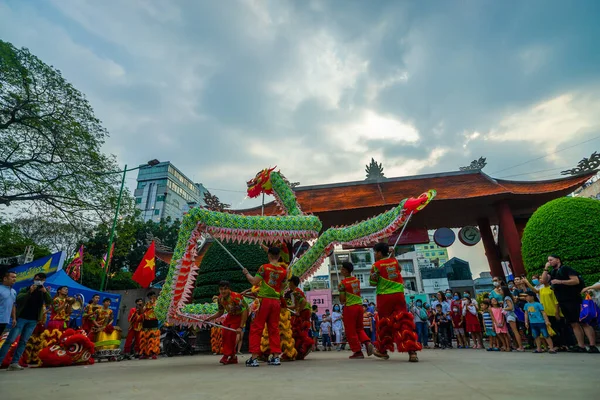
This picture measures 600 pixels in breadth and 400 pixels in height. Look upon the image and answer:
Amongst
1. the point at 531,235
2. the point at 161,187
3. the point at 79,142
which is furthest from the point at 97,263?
the point at 161,187

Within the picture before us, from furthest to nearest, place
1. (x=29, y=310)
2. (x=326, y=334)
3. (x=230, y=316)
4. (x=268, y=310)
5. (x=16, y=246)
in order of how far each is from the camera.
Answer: (x=16, y=246), (x=326, y=334), (x=29, y=310), (x=230, y=316), (x=268, y=310)

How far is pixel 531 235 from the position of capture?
8.48 metres

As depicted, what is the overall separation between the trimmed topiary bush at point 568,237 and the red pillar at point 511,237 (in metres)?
2.78

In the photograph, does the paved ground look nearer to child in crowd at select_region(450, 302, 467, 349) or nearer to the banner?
child in crowd at select_region(450, 302, 467, 349)

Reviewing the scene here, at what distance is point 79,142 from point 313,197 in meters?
9.87

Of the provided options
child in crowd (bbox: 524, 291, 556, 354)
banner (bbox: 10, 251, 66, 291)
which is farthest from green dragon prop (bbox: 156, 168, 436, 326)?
banner (bbox: 10, 251, 66, 291)

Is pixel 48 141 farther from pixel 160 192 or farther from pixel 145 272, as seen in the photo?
pixel 160 192

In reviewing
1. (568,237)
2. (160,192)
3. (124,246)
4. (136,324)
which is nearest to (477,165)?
(568,237)

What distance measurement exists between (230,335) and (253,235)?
5.75 feet

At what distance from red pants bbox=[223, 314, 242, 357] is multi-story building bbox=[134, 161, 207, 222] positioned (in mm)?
51636

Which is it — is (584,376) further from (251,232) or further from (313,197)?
(313,197)

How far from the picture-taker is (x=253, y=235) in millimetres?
6059

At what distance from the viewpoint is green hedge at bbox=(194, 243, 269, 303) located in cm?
953

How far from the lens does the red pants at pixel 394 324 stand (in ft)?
16.0
